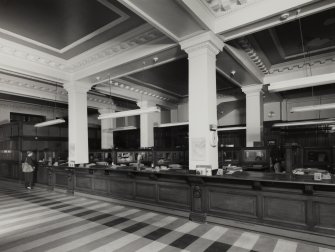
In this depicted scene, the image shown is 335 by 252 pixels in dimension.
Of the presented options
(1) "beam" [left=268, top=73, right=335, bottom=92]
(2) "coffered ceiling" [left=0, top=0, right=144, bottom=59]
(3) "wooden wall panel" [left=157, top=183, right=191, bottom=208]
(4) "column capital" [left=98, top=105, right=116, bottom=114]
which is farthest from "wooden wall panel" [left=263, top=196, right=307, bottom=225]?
(4) "column capital" [left=98, top=105, right=116, bottom=114]

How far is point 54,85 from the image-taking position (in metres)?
10.2

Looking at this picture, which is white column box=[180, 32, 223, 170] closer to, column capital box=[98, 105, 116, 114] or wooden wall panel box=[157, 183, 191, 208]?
wooden wall panel box=[157, 183, 191, 208]

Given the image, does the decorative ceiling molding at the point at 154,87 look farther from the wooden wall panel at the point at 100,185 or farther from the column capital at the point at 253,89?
the wooden wall panel at the point at 100,185

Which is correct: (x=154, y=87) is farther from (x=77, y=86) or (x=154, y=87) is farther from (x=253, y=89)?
(x=253, y=89)

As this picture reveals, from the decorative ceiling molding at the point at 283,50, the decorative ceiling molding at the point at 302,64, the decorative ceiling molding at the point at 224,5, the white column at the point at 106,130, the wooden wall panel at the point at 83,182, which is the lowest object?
the wooden wall panel at the point at 83,182

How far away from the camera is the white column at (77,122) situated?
8648 mm

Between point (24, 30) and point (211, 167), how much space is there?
561 cm

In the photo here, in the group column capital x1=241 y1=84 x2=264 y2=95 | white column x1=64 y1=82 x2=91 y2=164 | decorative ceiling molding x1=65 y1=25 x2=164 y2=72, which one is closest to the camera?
decorative ceiling molding x1=65 y1=25 x2=164 y2=72

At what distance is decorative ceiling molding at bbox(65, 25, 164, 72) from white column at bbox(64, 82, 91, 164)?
0.81 meters

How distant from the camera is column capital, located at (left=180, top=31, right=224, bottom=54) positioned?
513 centimetres

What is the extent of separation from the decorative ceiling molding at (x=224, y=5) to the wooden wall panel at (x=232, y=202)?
3.80 metres

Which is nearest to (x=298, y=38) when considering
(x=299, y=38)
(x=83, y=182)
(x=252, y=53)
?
(x=299, y=38)

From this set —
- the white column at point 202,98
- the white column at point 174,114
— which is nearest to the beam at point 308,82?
the white column at point 202,98

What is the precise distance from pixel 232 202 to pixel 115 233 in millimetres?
2488
